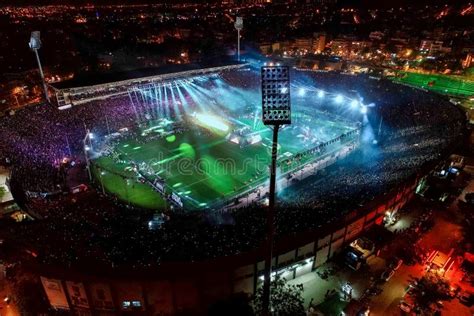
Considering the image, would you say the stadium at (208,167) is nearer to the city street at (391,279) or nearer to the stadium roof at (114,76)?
the stadium roof at (114,76)

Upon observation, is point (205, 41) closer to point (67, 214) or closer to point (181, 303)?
point (67, 214)

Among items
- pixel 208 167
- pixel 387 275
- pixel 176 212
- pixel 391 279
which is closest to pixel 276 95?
pixel 387 275

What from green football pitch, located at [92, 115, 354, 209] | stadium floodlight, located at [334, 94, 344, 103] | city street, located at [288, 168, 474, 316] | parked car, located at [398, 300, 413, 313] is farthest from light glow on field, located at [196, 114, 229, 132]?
parked car, located at [398, 300, 413, 313]

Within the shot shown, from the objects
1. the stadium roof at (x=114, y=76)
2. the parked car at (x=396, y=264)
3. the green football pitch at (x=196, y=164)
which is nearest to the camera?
the parked car at (x=396, y=264)

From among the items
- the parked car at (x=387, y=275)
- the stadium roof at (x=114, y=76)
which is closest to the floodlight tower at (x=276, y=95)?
the parked car at (x=387, y=275)

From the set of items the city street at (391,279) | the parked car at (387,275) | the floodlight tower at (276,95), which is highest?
the floodlight tower at (276,95)

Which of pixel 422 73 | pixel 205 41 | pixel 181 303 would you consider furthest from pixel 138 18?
pixel 181 303
